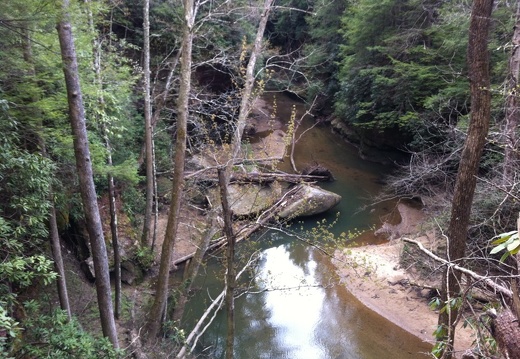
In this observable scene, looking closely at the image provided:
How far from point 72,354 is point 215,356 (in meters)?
4.03

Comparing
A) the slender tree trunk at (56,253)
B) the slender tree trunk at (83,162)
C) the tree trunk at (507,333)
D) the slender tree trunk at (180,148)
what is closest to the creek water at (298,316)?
the slender tree trunk at (180,148)

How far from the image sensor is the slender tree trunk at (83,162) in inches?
177

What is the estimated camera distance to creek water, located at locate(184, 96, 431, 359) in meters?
8.27

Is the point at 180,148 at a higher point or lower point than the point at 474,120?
lower

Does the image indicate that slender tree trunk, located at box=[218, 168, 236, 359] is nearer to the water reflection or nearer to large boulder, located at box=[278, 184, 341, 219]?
the water reflection

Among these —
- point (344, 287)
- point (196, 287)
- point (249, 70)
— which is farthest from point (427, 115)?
point (196, 287)

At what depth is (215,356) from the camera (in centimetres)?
790

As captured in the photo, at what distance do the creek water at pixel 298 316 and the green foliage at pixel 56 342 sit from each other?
2.55 meters

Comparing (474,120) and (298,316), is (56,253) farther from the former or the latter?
(474,120)

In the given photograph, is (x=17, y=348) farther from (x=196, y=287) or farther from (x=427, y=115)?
(x=427, y=115)

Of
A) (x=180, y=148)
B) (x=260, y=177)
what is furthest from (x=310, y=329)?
(x=180, y=148)

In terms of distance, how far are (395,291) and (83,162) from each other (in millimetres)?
8576

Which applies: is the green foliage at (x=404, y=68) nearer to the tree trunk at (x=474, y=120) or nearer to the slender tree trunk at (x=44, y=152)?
the tree trunk at (x=474, y=120)

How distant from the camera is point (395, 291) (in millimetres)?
10039
